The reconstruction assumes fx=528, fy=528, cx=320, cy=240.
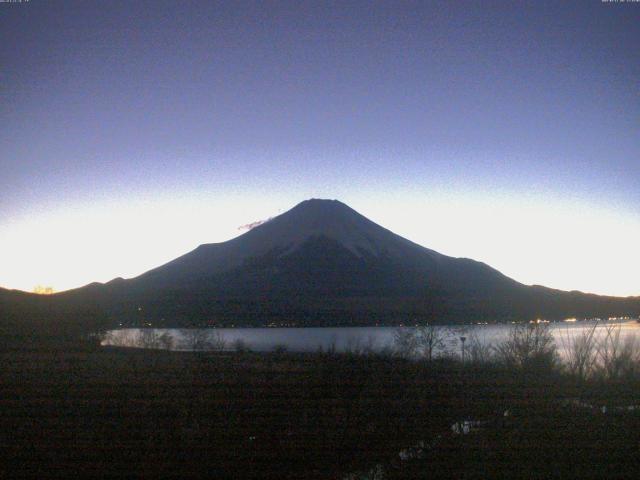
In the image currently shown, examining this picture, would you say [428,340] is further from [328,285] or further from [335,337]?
[328,285]

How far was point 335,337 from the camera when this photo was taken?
1029 centimetres

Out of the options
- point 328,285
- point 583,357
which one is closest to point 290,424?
point 583,357

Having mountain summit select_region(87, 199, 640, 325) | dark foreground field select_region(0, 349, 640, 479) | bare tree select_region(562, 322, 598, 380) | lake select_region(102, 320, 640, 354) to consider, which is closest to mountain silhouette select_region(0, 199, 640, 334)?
mountain summit select_region(87, 199, 640, 325)

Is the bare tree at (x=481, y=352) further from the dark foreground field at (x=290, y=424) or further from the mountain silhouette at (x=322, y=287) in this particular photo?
the dark foreground field at (x=290, y=424)

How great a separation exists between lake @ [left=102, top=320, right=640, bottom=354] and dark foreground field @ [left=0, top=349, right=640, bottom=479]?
2541 mm

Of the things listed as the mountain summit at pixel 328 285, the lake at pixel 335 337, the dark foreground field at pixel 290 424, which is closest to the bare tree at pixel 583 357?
the lake at pixel 335 337

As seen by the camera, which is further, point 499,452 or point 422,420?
point 422,420

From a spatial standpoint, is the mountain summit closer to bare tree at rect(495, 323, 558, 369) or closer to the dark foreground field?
bare tree at rect(495, 323, 558, 369)

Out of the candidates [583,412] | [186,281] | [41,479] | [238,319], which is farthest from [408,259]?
[41,479]

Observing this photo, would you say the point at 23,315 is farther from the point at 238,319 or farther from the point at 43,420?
the point at 238,319

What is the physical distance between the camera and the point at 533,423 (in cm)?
488

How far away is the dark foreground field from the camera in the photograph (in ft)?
12.6

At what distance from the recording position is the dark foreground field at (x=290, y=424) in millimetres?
3846

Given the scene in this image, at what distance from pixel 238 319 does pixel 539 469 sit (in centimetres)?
1232
